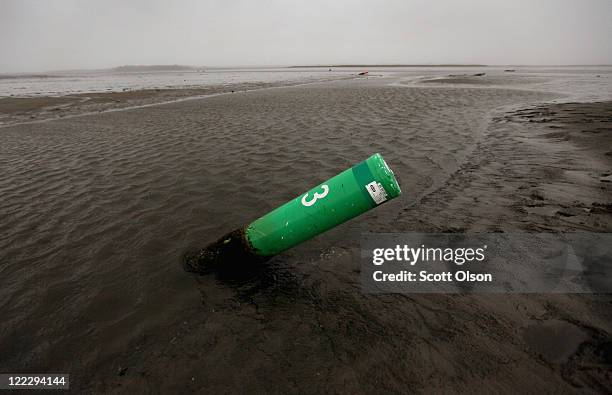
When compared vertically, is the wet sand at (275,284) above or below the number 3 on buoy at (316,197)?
below

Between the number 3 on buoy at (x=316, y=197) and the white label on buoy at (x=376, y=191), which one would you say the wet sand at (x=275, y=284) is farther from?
the white label on buoy at (x=376, y=191)

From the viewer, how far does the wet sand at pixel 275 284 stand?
2932mm

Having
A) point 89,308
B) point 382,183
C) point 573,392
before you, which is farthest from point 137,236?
point 573,392

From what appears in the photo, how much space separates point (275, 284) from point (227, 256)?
0.76 metres

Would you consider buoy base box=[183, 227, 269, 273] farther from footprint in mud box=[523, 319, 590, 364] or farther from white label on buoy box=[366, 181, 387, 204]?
footprint in mud box=[523, 319, 590, 364]

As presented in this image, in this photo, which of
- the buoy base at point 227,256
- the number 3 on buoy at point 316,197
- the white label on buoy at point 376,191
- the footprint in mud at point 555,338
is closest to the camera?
the footprint in mud at point 555,338

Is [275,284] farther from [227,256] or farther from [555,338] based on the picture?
[555,338]

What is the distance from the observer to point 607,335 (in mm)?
2994

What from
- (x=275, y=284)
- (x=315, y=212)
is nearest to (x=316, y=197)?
(x=315, y=212)

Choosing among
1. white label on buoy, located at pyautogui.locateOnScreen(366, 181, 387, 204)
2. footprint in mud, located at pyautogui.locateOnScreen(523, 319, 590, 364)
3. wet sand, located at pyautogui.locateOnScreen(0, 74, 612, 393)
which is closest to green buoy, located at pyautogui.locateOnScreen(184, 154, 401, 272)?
white label on buoy, located at pyautogui.locateOnScreen(366, 181, 387, 204)

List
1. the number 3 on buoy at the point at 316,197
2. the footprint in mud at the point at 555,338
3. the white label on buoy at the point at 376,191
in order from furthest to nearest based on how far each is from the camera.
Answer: the number 3 on buoy at the point at 316,197 → the white label on buoy at the point at 376,191 → the footprint in mud at the point at 555,338

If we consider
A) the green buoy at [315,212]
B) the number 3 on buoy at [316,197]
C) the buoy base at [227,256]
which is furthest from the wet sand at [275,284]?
the number 3 on buoy at [316,197]

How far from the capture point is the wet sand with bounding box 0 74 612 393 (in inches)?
115

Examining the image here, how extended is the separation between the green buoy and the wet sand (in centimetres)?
52
